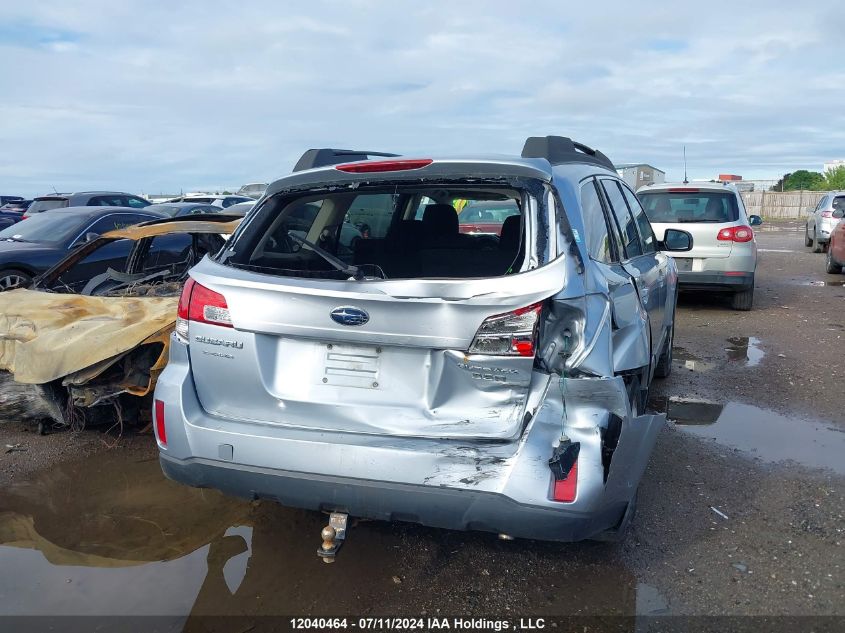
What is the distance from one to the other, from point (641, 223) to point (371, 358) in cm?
319

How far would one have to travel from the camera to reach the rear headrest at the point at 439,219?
4.27m

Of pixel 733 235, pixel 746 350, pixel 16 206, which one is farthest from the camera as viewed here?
pixel 16 206

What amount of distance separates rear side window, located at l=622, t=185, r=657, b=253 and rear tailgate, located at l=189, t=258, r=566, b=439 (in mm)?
2549

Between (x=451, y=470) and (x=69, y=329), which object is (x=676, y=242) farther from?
(x=69, y=329)

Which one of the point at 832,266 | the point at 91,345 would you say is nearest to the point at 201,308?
the point at 91,345

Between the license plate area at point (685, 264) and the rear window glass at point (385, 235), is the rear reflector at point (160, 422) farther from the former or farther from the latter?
the license plate area at point (685, 264)

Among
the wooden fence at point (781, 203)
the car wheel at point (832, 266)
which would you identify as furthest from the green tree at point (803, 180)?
the car wheel at point (832, 266)

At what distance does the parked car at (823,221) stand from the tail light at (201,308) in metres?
18.6

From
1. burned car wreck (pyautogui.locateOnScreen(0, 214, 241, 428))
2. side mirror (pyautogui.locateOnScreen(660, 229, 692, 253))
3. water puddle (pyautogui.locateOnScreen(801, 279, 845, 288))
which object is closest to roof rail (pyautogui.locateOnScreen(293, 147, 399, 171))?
burned car wreck (pyautogui.locateOnScreen(0, 214, 241, 428))

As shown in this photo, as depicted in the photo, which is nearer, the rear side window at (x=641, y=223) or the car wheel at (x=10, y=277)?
the rear side window at (x=641, y=223)

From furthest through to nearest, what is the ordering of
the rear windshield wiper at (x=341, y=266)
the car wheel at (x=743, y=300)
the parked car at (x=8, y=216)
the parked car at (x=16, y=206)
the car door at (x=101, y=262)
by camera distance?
the parked car at (x=16, y=206) < the parked car at (x=8, y=216) < the car wheel at (x=743, y=300) < the car door at (x=101, y=262) < the rear windshield wiper at (x=341, y=266)

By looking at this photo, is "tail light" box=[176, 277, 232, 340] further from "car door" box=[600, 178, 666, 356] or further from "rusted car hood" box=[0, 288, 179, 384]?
"car door" box=[600, 178, 666, 356]

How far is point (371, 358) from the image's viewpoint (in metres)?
2.84

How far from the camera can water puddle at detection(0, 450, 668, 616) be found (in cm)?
306
